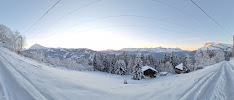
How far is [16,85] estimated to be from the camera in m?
3.99

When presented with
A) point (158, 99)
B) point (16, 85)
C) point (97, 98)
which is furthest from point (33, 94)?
point (158, 99)

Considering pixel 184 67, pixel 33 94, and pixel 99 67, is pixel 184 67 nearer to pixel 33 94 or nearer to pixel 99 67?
pixel 99 67

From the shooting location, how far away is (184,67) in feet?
132

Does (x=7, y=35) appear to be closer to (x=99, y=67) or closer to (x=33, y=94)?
(x=99, y=67)

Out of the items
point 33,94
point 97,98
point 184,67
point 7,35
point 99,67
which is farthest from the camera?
point 99,67

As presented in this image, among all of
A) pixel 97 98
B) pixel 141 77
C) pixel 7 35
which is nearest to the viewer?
pixel 97 98

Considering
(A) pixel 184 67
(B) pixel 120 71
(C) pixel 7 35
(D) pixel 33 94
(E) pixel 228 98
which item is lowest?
(B) pixel 120 71

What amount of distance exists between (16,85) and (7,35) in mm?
60037

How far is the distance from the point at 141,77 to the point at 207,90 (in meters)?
28.4

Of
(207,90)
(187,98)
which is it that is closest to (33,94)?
(187,98)

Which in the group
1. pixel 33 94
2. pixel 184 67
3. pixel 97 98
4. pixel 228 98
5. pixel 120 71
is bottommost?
pixel 120 71

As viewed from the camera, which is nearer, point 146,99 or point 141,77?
point 146,99

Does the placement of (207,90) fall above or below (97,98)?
above

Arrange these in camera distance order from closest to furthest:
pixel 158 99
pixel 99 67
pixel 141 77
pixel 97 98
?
pixel 158 99
pixel 97 98
pixel 141 77
pixel 99 67
